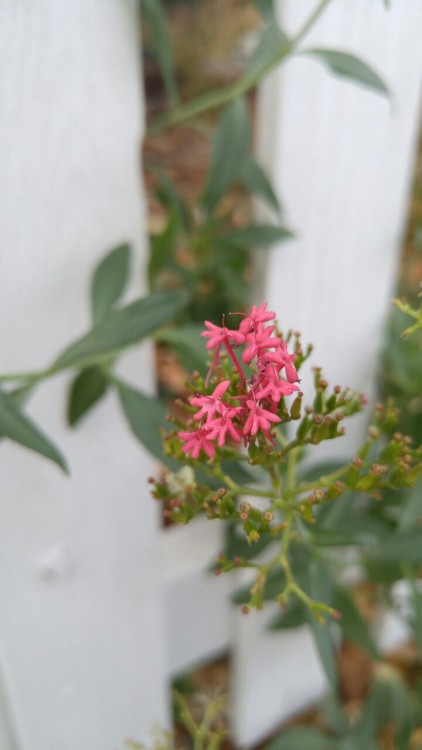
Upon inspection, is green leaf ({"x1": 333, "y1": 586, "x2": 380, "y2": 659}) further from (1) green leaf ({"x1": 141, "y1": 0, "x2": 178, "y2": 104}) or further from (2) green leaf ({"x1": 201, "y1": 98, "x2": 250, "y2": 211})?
(1) green leaf ({"x1": 141, "y1": 0, "x2": 178, "y2": 104})

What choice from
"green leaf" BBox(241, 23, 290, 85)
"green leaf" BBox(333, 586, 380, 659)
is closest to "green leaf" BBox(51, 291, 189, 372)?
"green leaf" BBox(241, 23, 290, 85)

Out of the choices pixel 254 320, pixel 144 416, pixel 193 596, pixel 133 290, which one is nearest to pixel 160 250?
pixel 133 290

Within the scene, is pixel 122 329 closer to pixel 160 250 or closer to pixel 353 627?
pixel 160 250

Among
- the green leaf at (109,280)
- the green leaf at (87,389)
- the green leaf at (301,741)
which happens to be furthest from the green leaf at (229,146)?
the green leaf at (301,741)

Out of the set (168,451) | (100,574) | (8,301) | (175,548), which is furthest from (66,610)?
(168,451)

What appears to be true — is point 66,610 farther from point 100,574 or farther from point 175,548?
point 175,548

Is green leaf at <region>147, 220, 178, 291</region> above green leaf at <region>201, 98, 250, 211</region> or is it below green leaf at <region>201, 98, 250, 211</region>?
below
